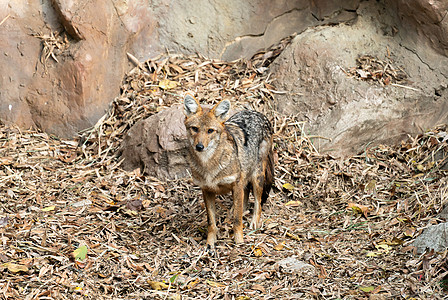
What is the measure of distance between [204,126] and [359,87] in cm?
387

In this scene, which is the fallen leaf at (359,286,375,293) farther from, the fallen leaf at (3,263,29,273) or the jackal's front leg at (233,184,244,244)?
the fallen leaf at (3,263,29,273)

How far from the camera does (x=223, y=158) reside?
7.21 meters

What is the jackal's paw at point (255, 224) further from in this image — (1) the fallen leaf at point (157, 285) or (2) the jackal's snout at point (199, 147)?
(1) the fallen leaf at point (157, 285)

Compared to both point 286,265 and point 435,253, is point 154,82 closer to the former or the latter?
point 286,265

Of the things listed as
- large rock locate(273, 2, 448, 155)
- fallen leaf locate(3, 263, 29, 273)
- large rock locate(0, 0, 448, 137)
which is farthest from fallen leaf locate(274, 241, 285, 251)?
large rock locate(0, 0, 448, 137)

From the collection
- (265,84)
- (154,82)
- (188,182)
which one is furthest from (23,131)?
(265,84)

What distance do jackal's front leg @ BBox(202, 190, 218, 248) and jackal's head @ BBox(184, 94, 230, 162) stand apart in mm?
562

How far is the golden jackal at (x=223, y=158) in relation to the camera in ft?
23.0

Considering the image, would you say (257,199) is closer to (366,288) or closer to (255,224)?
(255,224)

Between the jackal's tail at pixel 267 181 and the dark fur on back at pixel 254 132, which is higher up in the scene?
the dark fur on back at pixel 254 132

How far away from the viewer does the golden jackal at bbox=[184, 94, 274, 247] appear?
702cm

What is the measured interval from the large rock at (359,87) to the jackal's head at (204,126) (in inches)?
114

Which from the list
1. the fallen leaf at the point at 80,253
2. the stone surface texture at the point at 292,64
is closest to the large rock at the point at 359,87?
the stone surface texture at the point at 292,64

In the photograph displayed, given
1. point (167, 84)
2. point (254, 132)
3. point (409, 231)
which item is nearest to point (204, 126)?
point (254, 132)
